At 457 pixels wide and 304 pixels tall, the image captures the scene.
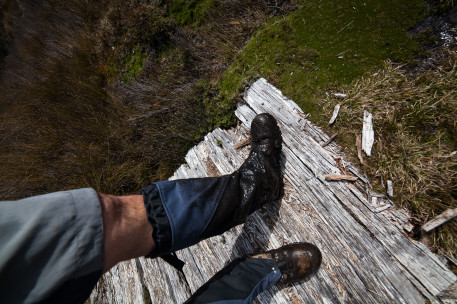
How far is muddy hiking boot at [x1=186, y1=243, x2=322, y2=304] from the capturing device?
77.5 inches

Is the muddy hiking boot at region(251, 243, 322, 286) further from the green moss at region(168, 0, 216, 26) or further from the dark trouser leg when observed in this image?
the green moss at region(168, 0, 216, 26)

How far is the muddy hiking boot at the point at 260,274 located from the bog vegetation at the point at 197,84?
3.29 feet

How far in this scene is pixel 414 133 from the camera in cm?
201

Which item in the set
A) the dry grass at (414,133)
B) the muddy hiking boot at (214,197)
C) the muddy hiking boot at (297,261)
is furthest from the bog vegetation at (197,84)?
the muddy hiking boot at (297,261)

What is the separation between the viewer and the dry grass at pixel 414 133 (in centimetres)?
179

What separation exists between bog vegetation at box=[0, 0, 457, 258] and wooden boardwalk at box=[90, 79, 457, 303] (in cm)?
20

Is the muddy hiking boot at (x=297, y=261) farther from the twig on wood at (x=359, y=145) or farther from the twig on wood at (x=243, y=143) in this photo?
the twig on wood at (x=243, y=143)

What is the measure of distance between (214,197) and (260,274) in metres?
0.92

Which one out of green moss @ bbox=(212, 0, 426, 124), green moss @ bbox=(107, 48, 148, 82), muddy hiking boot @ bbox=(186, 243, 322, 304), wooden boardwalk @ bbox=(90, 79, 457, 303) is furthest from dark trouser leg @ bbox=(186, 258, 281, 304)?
green moss @ bbox=(107, 48, 148, 82)

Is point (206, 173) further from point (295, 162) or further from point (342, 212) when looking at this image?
point (342, 212)

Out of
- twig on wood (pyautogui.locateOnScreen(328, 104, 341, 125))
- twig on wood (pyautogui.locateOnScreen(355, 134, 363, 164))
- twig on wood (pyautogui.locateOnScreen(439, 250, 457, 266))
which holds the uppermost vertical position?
twig on wood (pyautogui.locateOnScreen(328, 104, 341, 125))

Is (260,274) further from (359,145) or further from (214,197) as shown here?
(359,145)

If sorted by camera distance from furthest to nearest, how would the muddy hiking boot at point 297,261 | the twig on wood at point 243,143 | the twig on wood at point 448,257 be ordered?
the twig on wood at point 243,143 < the muddy hiking boot at point 297,261 < the twig on wood at point 448,257

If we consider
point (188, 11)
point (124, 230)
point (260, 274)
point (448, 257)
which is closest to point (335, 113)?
point (448, 257)
